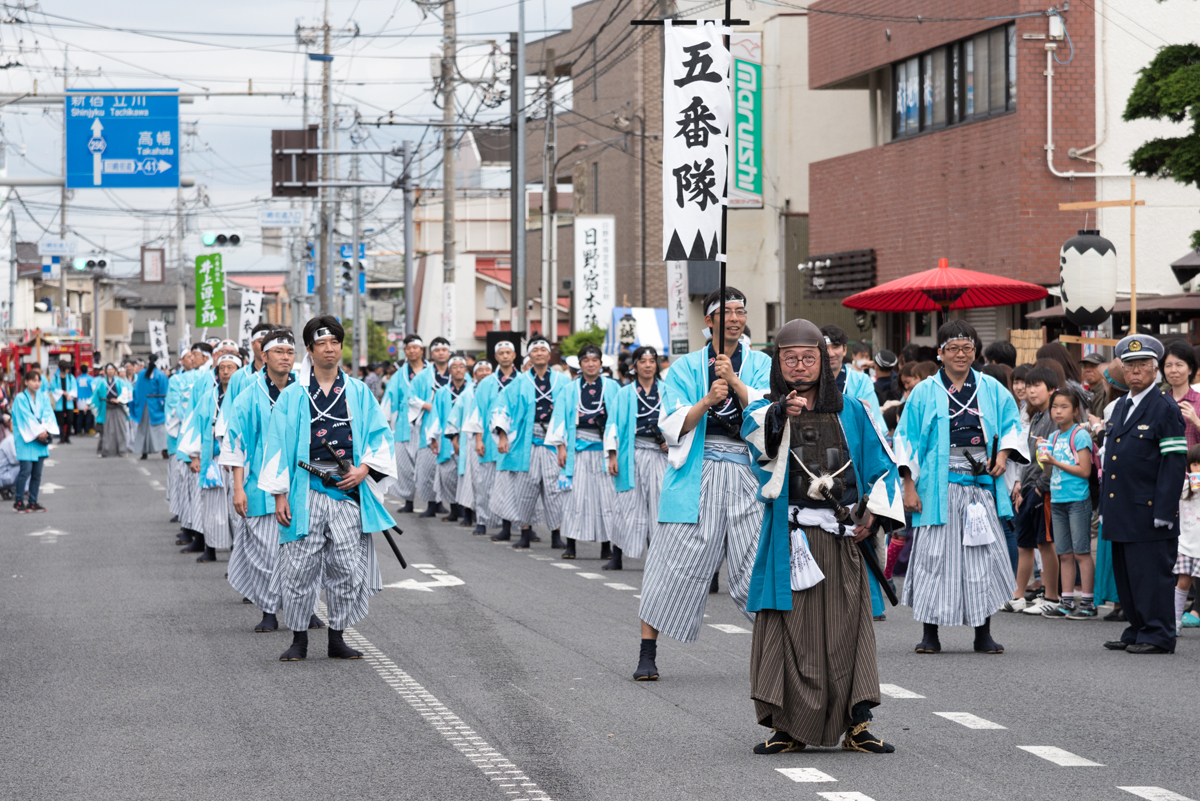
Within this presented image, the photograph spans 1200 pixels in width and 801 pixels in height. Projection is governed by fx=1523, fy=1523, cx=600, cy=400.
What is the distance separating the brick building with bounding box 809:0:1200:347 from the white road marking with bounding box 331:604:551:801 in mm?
14958

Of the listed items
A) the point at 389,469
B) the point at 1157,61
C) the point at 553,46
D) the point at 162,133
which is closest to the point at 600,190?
the point at 553,46

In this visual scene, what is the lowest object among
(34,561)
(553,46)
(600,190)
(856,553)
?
(34,561)

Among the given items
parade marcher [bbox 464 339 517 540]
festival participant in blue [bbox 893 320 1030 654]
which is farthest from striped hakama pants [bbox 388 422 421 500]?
festival participant in blue [bbox 893 320 1030 654]

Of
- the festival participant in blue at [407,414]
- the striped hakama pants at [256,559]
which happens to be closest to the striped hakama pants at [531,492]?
the festival participant in blue at [407,414]

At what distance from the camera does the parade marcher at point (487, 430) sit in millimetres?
17156

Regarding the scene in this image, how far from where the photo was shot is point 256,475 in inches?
377

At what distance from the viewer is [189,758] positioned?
644 centimetres

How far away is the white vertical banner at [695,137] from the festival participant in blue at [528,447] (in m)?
6.17

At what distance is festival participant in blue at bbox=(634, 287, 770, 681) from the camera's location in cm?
796

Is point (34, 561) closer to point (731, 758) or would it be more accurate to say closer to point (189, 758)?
point (189, 758)

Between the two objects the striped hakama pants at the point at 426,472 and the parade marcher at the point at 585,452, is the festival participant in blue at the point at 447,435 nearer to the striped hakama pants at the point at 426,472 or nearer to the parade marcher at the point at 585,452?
the striped hakama pants at the point at 426,472

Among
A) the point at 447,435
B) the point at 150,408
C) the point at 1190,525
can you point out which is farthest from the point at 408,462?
the point at 150,408

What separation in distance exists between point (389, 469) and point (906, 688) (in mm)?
3205

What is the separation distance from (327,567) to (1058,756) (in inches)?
172
